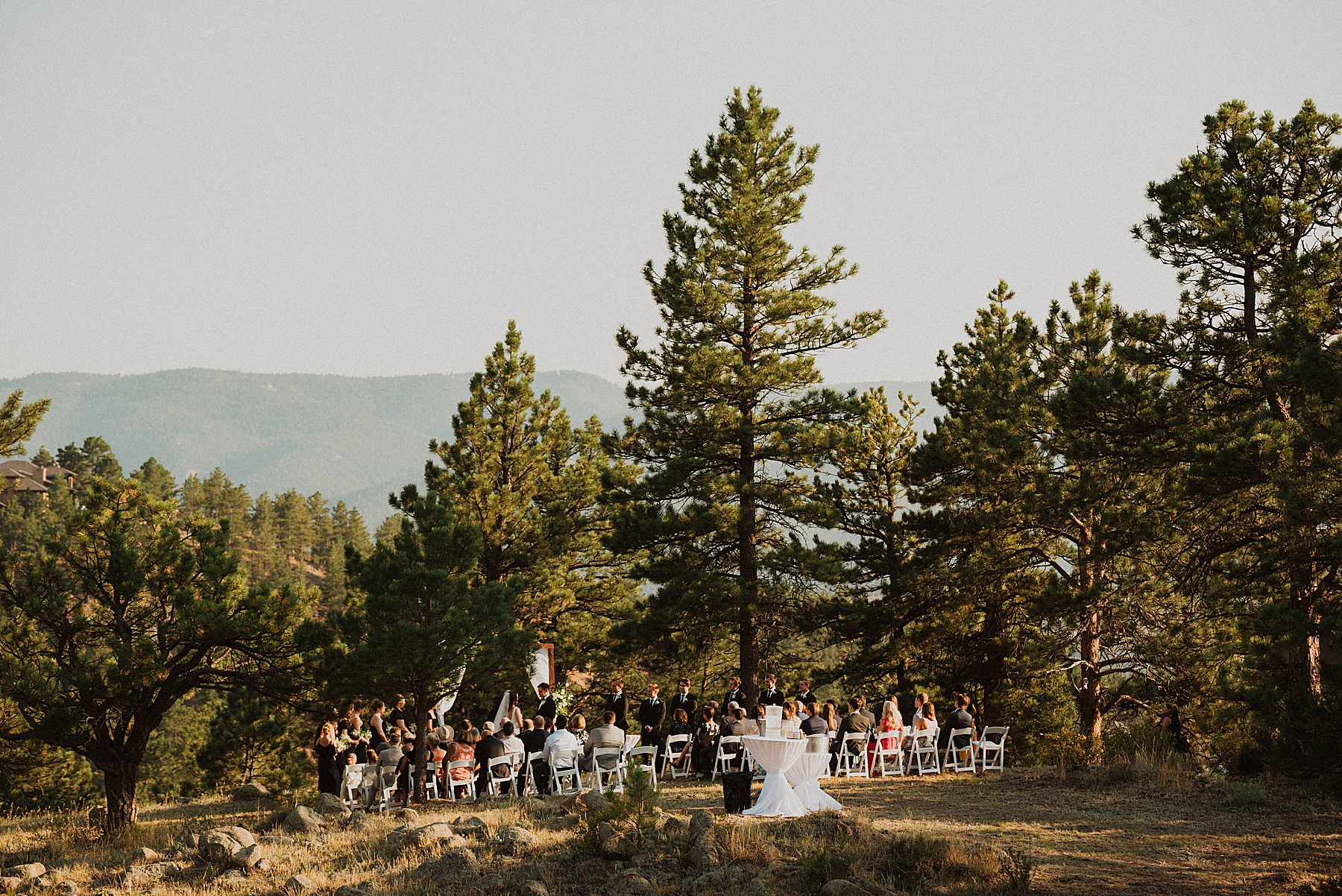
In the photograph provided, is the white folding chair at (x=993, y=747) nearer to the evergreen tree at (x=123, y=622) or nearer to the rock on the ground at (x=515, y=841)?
the rock on the ground at (x=515, y=841)

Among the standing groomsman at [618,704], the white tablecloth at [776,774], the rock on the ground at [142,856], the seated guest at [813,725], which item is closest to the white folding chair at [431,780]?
the standing groomsman at [618,704]

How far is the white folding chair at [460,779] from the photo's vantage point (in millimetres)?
15945

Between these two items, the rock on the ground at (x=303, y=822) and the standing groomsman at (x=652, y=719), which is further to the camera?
the standing groomsman at (x=652, y=719)

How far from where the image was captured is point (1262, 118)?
1608cm

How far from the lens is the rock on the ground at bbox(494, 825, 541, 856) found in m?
11.1

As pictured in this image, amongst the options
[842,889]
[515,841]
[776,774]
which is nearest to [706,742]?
[776,774]

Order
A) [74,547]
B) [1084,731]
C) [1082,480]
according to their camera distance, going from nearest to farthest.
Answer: [74,547] < [1082,480] < [1084,731]

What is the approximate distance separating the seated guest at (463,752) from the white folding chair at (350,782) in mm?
1261

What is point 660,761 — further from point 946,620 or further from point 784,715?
point 946,620

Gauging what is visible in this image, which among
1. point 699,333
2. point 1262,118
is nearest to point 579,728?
point 699,333

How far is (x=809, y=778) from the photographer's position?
513 inches

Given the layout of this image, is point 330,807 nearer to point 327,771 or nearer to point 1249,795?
point 327,771

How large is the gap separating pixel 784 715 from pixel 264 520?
257 feet

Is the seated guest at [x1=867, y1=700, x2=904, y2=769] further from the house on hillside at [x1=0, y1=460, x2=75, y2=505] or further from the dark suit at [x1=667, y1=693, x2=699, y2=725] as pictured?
the house on hillside at [x1=0, y1=460, x2=75, y2=505]
